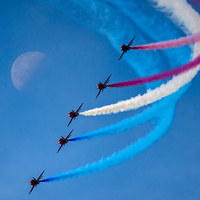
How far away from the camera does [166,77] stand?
25.2 metres

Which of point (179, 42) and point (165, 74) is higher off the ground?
point (179, 42)

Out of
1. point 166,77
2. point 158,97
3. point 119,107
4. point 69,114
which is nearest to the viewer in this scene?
point 166,77

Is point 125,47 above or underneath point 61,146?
above

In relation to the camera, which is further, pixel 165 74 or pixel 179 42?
pixel 165 74

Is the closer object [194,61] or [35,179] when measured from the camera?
[194,61]

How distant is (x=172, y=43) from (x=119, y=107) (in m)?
9.85

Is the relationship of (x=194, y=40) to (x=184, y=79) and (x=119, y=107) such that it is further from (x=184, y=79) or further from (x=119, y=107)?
(x=119, y=107)

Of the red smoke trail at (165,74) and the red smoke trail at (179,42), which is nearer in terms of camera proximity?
the red smoke trail at (179,42)

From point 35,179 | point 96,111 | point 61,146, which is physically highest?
point 96,111

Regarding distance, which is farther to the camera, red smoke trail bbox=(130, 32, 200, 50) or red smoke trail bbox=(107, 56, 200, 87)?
red smoke trail bbox=(107, 56, 200, 87)

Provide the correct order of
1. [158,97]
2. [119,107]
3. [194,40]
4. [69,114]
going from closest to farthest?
[194,40], [158,97], [119,107], [69,114]

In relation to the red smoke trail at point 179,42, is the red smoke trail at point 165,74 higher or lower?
lower

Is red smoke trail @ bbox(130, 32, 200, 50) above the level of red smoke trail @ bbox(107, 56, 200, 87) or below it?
above

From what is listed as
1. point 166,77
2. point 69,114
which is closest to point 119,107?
point 166,77
